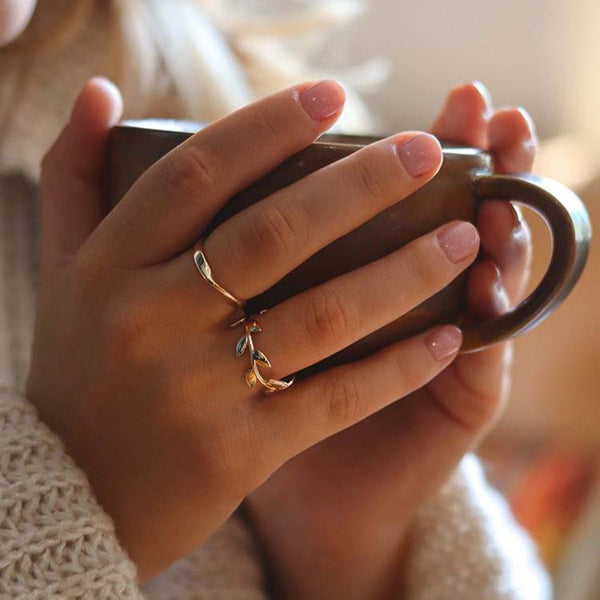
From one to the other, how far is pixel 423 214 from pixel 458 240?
0.07 feet

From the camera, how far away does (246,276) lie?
38 cm

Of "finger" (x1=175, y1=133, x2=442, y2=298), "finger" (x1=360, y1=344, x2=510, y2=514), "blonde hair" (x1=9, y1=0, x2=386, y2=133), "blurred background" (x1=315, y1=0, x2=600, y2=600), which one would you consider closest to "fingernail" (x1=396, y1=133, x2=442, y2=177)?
"finger" (x1=175, y1=133, x2=442, y2=298)

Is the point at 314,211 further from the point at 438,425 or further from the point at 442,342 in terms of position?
the point at 438,425

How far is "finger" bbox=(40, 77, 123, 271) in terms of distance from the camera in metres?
0.47

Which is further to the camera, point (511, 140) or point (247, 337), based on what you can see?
point (511, 140)

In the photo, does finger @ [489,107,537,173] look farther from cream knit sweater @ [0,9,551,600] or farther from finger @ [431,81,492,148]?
cream knit sweater @ [0,9,551,600]

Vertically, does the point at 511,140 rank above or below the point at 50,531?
above

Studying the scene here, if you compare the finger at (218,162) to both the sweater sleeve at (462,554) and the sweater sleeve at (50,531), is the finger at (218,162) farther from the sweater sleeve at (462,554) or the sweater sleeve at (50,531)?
the sweater sleeve at (462,554)

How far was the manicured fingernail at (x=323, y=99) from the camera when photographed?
1.26 ft

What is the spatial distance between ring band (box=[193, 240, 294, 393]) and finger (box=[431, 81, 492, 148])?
212mm

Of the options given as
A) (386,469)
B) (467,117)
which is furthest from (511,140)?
(386,469)

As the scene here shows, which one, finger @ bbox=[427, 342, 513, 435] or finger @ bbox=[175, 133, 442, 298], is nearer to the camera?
finger @ bbox=[175, 133, 442, 298]

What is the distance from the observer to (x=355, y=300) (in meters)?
0.39

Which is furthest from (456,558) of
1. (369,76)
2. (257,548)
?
(369,76)
